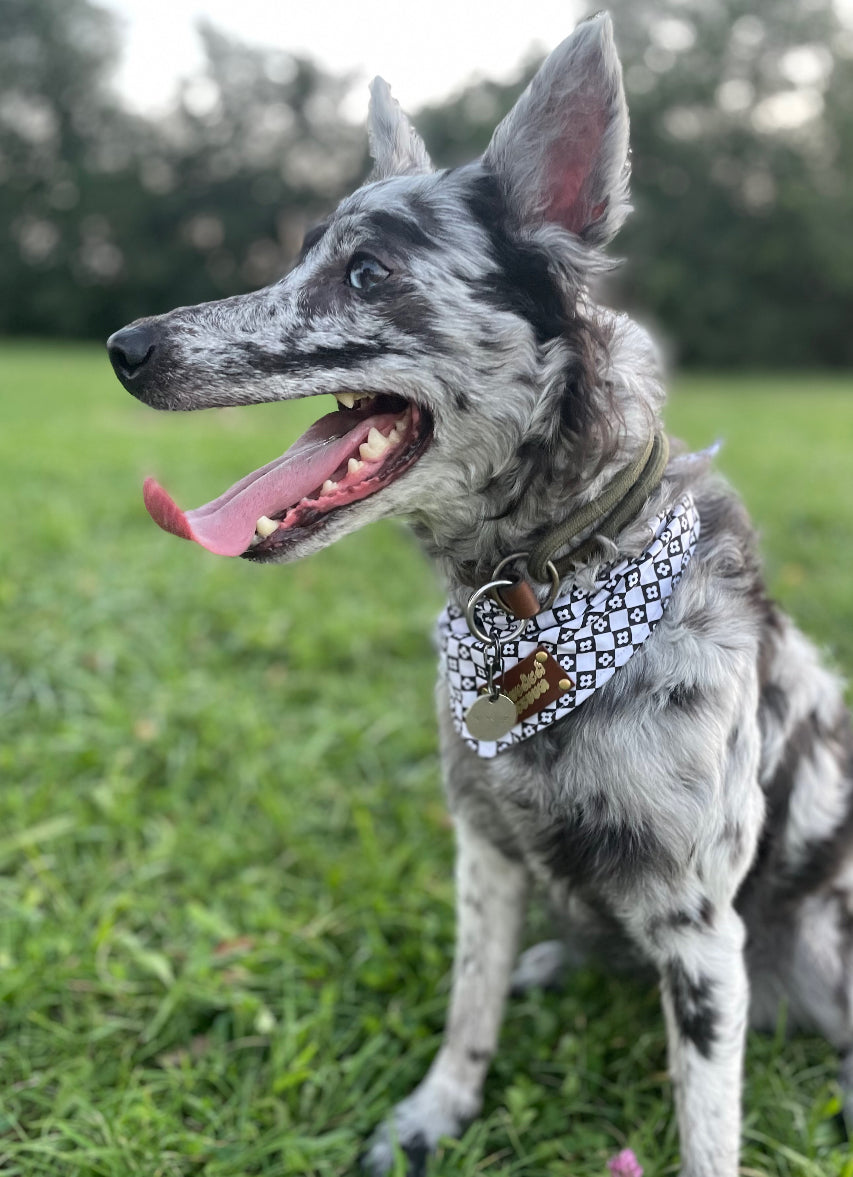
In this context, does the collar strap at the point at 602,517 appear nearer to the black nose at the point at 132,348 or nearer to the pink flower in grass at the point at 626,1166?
the black nose at the point at 132,348

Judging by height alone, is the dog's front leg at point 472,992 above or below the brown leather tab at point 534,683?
below

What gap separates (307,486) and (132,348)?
1.44 feet

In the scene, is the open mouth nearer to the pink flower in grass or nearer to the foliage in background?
the pink flower in grass

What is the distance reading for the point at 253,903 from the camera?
290 centimetres

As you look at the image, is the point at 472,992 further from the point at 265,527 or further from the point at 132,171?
the point at 132,171

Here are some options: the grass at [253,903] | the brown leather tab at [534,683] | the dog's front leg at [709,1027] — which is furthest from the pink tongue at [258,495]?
the grass at [253,903]

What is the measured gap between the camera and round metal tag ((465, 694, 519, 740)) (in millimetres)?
1936

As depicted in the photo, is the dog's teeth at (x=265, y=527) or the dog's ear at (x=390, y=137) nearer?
the dog's teeth at (x=265, y=527)

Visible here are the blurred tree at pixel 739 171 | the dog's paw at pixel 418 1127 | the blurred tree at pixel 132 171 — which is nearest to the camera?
the dog's paw at pixel 418 1127

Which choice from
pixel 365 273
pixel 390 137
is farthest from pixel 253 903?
pixel 390 137

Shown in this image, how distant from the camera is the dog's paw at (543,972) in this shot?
2.71m

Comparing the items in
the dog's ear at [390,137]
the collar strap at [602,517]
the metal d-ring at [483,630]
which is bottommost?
the metal d-ring at [483,630]

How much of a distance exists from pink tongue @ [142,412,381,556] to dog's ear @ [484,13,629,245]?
558 mm

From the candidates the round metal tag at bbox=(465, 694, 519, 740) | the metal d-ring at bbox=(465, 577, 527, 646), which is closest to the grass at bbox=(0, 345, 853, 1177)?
the round metal tag at bbox=(465, 694, 519, 740)
